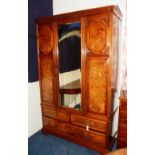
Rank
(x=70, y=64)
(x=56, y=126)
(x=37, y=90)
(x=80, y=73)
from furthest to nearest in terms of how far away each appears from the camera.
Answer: (x=37, y=90)
(x=56, y=126)
(x=70, y=64)
(x=80, y=73)

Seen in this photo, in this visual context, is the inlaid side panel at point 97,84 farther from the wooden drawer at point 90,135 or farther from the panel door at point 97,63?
the wooden drawer at point 90,135

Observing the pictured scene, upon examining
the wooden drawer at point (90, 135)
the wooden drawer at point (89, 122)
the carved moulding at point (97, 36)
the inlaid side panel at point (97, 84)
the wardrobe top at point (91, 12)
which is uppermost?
the wardrobe top at point (91, 12)

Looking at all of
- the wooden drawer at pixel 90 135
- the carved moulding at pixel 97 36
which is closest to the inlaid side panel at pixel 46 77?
the wooden drawer at pixel 90 135

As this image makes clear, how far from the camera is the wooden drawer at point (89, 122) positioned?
2079mm

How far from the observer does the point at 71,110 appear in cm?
232

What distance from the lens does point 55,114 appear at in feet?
8.20

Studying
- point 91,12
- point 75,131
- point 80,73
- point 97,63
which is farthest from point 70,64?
point 75,131

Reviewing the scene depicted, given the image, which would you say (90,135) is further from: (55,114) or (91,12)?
(91,12)
